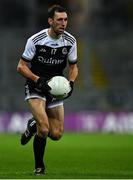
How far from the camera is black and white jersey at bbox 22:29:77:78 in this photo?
1015 cm

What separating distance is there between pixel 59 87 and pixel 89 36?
65.7ft

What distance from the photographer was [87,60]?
29.5 m

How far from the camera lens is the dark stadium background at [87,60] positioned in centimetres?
2628

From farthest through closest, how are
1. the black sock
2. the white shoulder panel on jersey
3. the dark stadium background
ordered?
1. the dark stadium background
2. the white shoulder panel on jersey
3. the black sock

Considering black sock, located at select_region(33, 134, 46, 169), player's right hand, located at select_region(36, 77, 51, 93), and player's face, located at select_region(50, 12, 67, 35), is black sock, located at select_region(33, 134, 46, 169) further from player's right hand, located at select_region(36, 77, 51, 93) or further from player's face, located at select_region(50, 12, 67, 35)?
player's face, located at select_region(50, 12, 67, 35)

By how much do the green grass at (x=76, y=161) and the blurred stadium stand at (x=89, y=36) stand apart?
9.75 meters

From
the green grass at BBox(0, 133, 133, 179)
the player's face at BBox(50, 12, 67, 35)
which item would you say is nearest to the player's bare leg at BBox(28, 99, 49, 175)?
the green grass at BBox(0, 133, 133, 179)

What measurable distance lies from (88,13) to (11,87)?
208 inches

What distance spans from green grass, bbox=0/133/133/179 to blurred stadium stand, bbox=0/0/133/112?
975 centimetres

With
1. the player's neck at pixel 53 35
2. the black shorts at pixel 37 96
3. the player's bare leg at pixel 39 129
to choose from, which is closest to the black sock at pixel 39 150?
the player's bare leg at pixel 39 129

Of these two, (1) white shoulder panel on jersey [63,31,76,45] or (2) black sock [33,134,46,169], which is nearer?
(2) black sock [33,134,46,169]

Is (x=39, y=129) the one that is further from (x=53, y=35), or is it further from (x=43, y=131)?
(x=53, y=35)

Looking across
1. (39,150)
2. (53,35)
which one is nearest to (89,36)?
(53,35)

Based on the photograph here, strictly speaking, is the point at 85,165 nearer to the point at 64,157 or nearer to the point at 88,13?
the point at 64,157
